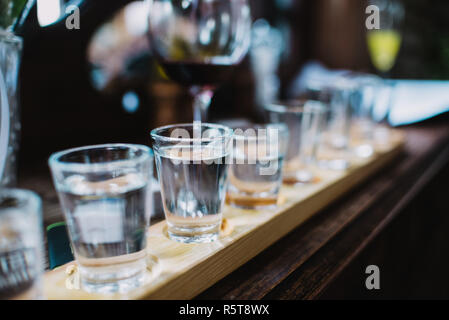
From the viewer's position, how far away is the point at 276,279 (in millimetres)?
475

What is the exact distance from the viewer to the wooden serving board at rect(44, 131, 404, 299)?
401 mm

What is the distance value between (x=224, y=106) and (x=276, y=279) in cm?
182

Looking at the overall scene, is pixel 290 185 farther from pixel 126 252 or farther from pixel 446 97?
pixel 446 97

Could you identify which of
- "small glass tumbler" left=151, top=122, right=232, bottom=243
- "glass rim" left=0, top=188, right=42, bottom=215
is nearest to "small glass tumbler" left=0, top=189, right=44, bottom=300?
"glass rim" left=0, top=188, right=42, bottom=215

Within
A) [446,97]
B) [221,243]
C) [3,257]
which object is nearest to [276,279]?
[221,243]

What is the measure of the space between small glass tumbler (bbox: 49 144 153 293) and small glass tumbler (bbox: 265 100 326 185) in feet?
1.29

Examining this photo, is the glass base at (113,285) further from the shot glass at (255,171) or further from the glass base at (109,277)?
the shot glass at (255,171)

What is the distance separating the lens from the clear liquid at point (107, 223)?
1.23 feet

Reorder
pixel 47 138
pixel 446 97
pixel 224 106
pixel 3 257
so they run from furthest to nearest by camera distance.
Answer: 1. pixel 224 106
2. pixel 446 97
3. pixel 47 138
4. pixel 3 257

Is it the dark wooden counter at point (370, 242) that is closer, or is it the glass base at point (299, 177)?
the dark wooden counter at point (370, 242)

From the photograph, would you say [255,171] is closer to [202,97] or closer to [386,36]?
[202,97]

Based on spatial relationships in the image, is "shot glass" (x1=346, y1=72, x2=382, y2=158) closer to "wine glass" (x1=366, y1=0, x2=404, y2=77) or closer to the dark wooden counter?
the dark wooden counter

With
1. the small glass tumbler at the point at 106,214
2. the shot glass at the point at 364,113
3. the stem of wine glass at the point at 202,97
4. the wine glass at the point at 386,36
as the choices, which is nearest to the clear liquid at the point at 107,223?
the small glass tumbler at the point at 106,214

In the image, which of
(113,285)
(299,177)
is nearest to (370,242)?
(299,177)
